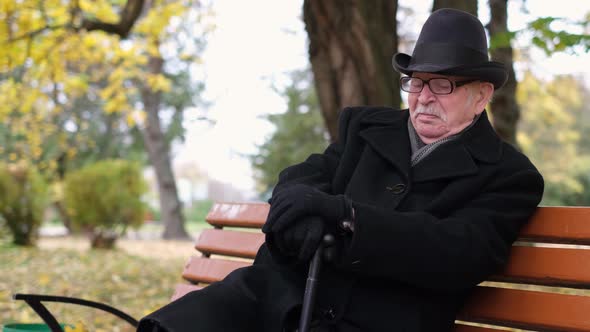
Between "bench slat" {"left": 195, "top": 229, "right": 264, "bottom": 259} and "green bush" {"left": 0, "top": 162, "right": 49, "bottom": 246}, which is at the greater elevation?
"bench slat" {"left": 195, "top": 229, "right": 264, "bottom": 259}

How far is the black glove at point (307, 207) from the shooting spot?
2.23m

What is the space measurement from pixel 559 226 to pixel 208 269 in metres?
1.68

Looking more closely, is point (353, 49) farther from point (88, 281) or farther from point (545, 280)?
point (88, 281)

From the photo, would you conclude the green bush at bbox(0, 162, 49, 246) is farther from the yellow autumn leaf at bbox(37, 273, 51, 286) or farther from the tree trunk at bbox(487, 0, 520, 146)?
the tree trunk at bbox(487, 0, 520, 146)

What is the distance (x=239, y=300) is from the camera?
7.91 ft

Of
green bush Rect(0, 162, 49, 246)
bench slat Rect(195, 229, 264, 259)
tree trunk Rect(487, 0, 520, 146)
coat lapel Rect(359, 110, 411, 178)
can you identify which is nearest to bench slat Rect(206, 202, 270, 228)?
bench slat Rect(195, 229, 264, 259)

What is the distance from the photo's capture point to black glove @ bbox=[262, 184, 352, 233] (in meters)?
2.23

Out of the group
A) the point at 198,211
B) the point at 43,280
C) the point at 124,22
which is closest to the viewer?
the point at 124,22

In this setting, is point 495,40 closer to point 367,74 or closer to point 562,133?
point 367,74

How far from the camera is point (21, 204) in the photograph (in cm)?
1470

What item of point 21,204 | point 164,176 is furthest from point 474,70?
point 164,176

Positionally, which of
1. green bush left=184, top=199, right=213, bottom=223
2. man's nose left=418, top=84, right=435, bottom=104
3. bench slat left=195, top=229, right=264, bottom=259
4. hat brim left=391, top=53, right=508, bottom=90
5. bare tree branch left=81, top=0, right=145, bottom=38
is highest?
bare tree branch left=81, top=0, right=145, bottom=38

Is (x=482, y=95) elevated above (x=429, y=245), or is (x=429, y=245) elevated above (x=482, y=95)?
(x=482, y=95)

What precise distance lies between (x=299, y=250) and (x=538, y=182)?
791mm
